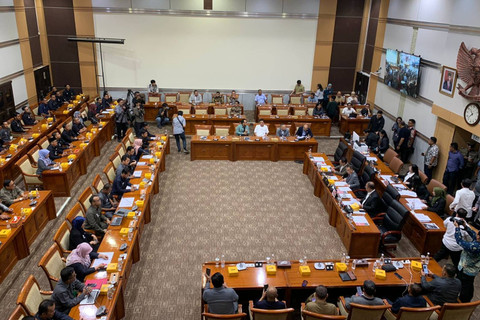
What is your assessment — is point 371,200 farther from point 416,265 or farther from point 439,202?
point 416,265

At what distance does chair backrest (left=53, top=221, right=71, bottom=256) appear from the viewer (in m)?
6.10

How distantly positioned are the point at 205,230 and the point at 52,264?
10.5 feet

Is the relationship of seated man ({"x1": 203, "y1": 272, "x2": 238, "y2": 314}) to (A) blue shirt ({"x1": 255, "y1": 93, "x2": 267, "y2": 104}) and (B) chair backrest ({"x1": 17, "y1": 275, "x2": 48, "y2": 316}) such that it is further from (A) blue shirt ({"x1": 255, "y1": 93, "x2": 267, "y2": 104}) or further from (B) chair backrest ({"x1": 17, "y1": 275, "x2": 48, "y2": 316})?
(A) blue shirt ({"x1": 255, "y1": 93, "x2": 267, "y2": 104})

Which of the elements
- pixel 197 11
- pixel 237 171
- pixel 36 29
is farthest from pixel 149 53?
pixel 237 171

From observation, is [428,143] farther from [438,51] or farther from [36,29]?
[36,29]

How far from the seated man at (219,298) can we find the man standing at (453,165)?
6.76m

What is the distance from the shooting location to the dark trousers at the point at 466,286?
244 inches

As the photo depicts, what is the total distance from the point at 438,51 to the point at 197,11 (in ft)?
29.5

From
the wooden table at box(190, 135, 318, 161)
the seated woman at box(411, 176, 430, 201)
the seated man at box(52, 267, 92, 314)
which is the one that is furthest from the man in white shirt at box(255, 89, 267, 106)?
the seated man at box(52, 267, 92, 314)

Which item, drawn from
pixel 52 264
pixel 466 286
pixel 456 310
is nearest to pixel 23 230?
pixel 52 264

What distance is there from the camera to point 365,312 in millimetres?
5031

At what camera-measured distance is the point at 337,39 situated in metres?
16.4

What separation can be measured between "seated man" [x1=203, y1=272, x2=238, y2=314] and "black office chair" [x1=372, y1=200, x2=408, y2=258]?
3580 millimetres

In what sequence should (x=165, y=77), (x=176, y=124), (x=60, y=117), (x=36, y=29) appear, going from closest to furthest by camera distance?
(x=176, y=124)
(x=60, y=117)
(x=36, y=29)
(x=165, y=77)
